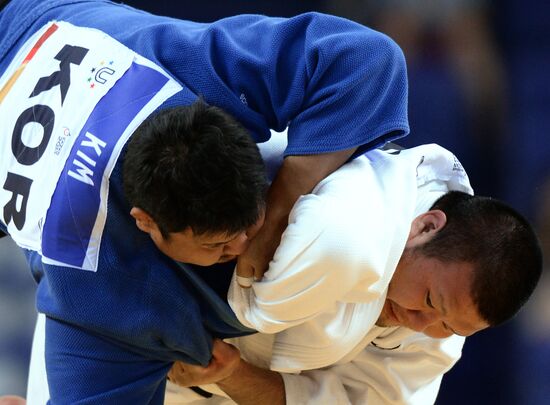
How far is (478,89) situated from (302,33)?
156 cm

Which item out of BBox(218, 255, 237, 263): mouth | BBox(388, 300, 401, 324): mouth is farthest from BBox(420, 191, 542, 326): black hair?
BBox(218, 255, 237, 263): mouth

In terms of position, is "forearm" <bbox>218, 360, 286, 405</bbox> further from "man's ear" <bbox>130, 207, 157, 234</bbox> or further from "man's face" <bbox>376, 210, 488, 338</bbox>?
"man's ear" <bbox>130, 207, 157, 234</bbox>

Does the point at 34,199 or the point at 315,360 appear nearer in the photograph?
the point at 34,199

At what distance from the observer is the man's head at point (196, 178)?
4.78 ft

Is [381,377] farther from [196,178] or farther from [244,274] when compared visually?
[196,178]

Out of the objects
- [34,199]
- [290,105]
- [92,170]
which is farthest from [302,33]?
[34,199]

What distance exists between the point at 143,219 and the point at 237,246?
0.49 ft

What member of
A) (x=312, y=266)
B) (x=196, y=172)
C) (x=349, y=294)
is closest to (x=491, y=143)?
(x=349, y=294)

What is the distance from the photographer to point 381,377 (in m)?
2.07

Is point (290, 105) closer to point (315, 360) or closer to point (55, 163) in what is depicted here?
point (55, 163)

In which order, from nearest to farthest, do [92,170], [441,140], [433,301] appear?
[92,170]
[433,301]
[441,140]

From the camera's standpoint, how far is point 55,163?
163cm

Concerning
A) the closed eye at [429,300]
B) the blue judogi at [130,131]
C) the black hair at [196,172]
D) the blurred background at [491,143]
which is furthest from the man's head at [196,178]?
the blurred background at [491,143]

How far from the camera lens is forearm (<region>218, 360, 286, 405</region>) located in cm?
201
